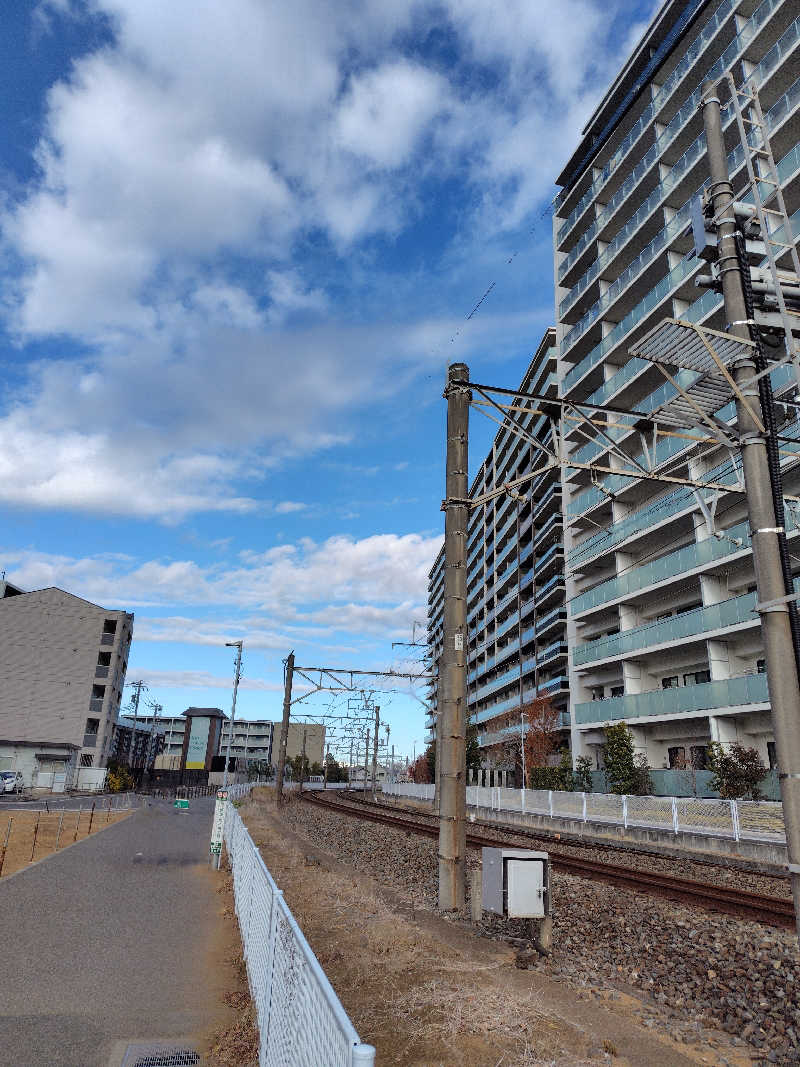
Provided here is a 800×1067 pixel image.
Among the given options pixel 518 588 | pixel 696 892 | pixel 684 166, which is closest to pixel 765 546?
pixel 696 892

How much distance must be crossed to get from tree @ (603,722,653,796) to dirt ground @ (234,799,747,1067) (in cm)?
2393

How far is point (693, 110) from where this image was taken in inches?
1412

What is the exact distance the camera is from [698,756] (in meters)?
30.5

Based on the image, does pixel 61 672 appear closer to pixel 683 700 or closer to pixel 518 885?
pixel 683 700

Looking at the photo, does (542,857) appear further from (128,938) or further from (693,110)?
(693,110)

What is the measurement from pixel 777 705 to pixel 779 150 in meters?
34.9

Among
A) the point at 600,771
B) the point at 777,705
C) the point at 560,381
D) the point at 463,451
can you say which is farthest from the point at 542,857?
the point at 560,381

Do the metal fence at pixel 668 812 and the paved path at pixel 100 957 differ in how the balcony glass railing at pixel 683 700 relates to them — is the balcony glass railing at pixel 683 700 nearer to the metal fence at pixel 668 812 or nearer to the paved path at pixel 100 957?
the metal fence at pixel 668 812

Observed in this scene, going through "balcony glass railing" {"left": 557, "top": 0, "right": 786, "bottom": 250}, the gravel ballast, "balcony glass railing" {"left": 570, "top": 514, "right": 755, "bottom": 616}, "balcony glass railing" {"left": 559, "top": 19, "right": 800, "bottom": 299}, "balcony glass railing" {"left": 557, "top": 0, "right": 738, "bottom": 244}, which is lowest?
the gravel ballast

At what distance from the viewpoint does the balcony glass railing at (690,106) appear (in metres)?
30.5

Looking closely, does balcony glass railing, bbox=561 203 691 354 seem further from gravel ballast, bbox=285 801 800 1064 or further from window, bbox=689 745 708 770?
gravel ballast, bbox=285 801 800 1064

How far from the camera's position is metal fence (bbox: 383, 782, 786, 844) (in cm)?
1803

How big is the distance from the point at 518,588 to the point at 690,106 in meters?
35.0

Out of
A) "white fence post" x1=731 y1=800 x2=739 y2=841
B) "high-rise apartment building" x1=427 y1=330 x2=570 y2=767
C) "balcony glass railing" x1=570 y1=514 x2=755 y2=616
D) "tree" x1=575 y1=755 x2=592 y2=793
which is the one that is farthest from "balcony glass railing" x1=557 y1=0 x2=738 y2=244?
"tree" x1=575 y1=755 x2=592 y2=793
